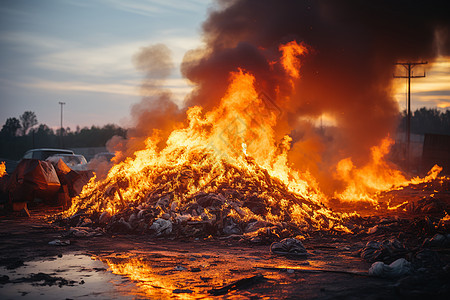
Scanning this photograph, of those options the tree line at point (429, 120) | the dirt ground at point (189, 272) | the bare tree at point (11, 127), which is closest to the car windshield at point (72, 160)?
the dirt ground at point (189, 272)

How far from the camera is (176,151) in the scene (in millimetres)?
13914

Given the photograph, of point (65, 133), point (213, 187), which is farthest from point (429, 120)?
point (213, 187)

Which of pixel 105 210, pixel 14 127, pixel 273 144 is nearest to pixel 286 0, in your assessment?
pixel 273 144

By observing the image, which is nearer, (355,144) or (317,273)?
(317,273)

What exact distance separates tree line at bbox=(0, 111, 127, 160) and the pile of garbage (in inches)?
1525

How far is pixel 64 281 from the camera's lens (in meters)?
5.74

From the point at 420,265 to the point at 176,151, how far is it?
9.17 meters

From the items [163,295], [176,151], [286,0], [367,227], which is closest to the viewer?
[163,295]

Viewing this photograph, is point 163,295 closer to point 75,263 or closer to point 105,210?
point 75,263

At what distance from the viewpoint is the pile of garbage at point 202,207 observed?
10267 millimetres

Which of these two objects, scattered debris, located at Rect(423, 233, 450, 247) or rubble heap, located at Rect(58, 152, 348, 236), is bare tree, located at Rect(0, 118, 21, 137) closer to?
rubble heap, located at Rect(58, 152, 348, 236)

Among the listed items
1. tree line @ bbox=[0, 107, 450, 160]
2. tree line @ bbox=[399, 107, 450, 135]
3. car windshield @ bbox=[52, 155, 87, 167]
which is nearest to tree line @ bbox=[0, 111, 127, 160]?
tree line @ bbox=[0, 107, 450, 160]

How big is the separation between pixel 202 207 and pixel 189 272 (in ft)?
15.6

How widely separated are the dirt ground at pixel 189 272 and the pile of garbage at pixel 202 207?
83 cm
